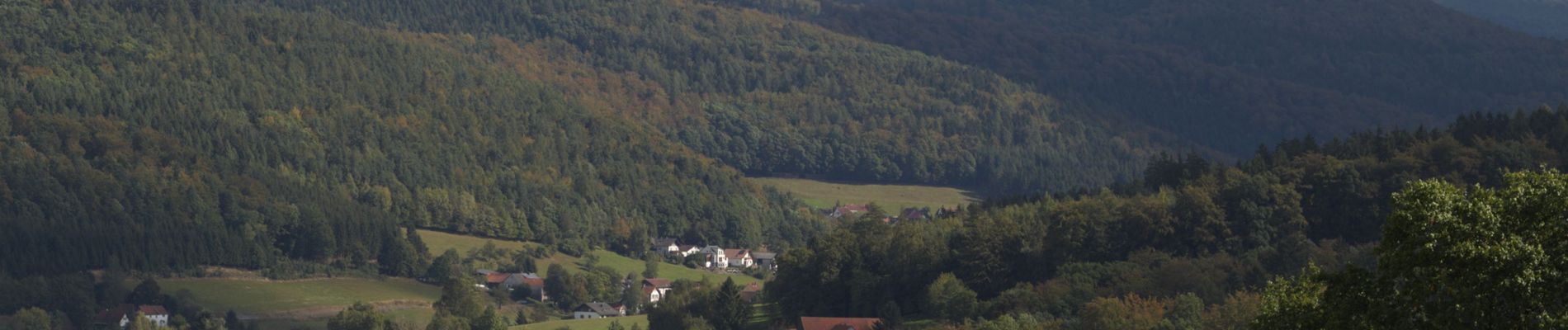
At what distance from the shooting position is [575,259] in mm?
190250

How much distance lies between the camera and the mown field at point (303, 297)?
14325 cm

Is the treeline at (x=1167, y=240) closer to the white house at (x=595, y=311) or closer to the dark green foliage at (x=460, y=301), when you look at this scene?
the dark green foliage at (x=460, y=301)

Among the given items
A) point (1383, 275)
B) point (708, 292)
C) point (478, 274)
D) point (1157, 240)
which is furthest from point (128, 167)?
point (1383, 275)

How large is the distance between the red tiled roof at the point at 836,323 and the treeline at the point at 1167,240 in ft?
7.51

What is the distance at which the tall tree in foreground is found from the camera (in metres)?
25.8

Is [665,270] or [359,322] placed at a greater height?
[359,322]

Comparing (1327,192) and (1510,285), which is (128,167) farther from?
(1510,285)

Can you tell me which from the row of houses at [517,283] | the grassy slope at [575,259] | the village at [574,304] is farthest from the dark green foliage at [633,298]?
the grassy slope at [575,259]

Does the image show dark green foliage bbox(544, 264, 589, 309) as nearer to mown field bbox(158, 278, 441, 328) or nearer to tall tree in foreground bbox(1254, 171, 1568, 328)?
mown field bbox(158, 278, 441, 328)

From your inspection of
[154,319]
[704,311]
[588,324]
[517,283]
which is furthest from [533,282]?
[704,311]

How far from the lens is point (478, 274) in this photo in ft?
573

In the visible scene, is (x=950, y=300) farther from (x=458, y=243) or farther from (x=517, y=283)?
(x=458, y=243)

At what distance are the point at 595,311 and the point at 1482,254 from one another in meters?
136

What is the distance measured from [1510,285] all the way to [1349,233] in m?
87.0
